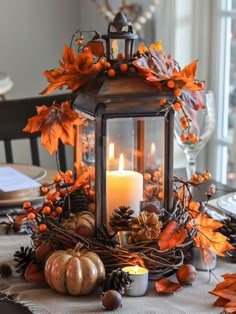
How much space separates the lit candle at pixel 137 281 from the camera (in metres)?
1.06

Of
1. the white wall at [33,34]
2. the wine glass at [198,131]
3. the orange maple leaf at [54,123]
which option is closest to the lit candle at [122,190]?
the orange maple leaf at [54,123]

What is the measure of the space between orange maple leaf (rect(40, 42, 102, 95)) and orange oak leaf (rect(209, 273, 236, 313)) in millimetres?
386

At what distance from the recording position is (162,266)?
111 centimetres

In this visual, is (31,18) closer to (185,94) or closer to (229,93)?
(229,93)

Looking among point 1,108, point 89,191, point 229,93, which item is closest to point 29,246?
point 89,191

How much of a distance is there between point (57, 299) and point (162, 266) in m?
0.17

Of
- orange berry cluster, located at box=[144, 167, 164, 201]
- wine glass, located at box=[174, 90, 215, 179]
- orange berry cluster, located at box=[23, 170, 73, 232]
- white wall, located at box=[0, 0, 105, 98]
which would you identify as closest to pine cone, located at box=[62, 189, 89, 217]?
orange berry cluster, located at box=[23, 170, 73, 232]

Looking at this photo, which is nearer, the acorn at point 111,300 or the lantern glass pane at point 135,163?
the acorn at point 111,300

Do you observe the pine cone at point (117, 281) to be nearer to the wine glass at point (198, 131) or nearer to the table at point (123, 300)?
the table at point (123, 300)

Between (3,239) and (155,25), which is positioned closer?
(3,239)

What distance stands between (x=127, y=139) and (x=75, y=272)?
0.25m

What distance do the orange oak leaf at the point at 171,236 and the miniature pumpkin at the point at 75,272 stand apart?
4.0 inches

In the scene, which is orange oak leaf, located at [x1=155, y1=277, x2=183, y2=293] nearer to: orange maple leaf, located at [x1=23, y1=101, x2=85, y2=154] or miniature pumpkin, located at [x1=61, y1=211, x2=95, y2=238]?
miniature pumpkin, located at [x1=61, y1=211, x2=95, y2=238]

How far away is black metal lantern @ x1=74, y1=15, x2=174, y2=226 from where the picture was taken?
3.58ft
